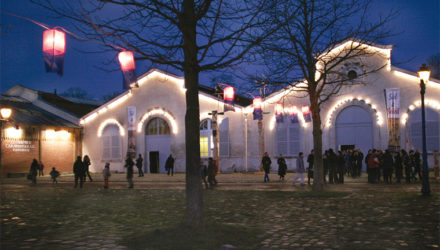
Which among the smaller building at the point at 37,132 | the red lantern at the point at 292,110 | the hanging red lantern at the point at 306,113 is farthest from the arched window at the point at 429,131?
the smaller building at the point at 37,132

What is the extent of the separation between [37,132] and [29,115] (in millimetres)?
2534

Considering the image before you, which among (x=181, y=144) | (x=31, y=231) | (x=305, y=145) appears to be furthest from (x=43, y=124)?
(x=31, y=231)

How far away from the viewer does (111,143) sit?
129 ft

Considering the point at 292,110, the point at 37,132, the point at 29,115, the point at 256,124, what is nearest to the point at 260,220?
the point at 292,110

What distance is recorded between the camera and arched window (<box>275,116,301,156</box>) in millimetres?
33438

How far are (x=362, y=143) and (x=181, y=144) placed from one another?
14.6 m

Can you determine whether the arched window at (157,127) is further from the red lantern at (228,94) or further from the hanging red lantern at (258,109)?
the hanging red lantern at (258,109)

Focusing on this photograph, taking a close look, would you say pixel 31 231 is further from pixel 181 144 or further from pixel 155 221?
pixel 181 144

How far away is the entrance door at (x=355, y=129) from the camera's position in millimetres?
31469

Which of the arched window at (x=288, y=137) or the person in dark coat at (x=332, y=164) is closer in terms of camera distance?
the person in dark coat at (x=332, y=164)

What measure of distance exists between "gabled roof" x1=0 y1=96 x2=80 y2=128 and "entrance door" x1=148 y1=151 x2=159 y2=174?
26.2 feet

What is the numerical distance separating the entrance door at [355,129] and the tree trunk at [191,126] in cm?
2579

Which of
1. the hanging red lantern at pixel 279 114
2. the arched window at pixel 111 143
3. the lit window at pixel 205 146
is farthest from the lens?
the arched window at pixel 111 143

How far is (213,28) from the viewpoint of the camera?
798 centimetres
